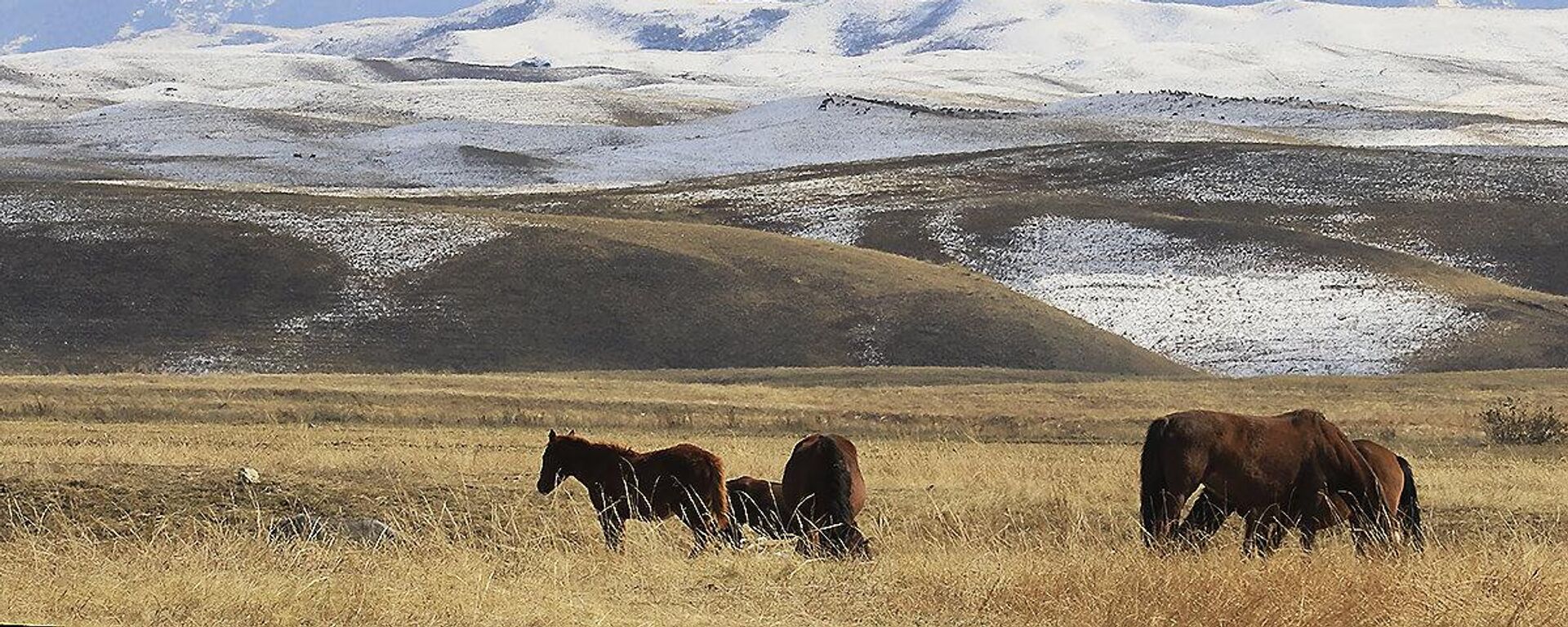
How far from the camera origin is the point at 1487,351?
56.0 m

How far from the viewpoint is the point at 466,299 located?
2344 inches

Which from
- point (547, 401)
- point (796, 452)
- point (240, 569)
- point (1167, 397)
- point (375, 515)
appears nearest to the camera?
point (240, 569)

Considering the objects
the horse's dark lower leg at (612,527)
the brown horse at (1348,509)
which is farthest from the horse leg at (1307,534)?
the horse's dark lower leg at (612,527)

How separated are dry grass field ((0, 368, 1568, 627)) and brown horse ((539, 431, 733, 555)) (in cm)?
26

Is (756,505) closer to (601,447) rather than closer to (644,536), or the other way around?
(644,536)

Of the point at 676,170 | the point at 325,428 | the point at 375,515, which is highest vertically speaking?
the point at 375,515

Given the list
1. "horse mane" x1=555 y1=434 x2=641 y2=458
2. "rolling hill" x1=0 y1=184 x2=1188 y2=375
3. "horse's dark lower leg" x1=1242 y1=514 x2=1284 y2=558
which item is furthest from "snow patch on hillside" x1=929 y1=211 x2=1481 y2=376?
"horse's dark lower leg" x1=1242 y1=514 x2=1284 y2=558

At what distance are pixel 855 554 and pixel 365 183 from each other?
100.0m

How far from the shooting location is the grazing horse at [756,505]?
14.5 m

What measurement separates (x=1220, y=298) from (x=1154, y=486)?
52912 millimetres

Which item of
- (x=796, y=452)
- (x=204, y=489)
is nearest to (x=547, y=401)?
(x=204, y=489)

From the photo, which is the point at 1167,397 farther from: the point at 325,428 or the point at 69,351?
the point at 69,351

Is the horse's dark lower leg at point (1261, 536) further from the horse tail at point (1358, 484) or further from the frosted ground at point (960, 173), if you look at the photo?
the frosted ground at point (960, 173)

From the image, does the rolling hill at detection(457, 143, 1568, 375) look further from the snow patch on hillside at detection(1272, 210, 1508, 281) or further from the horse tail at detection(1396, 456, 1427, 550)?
the horse tail at detection(1396, 456, 1427, 550)
